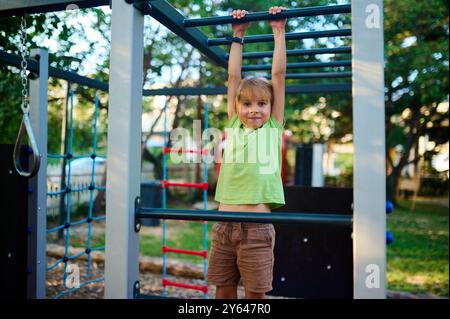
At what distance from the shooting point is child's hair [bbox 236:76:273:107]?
179 centimetres

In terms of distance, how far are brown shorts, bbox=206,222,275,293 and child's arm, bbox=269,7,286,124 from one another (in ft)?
1.71

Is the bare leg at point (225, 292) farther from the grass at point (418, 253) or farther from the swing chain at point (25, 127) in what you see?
the grass at point (418, 253)

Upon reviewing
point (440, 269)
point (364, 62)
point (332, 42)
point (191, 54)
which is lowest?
point (440, 269)

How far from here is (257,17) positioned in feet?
5.38

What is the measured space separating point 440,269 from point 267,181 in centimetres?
444

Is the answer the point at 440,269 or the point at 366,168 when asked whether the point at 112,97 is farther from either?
the point at 440,269

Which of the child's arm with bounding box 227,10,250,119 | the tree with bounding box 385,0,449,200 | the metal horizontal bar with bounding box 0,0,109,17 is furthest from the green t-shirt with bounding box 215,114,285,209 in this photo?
the tree with bounding box 385,0,449,200

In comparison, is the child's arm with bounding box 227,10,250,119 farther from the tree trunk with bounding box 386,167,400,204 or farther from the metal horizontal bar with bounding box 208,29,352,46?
the tree trunk with bounding box 386,167,400,204

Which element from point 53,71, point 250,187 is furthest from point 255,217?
point 53,71

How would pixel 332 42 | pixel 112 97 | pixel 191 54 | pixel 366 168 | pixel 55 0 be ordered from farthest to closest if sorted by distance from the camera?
1. pixel 191 54
2. pixel 332 42
3. pixel 55 0
4. pixel 112 97
5. pixel 366 168

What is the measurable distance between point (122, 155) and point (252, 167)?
58 cm

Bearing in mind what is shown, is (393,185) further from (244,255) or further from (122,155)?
(122,155)

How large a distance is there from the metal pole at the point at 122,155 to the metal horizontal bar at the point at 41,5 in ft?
0.55
